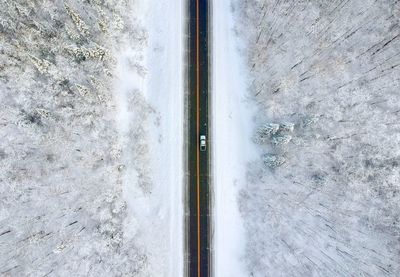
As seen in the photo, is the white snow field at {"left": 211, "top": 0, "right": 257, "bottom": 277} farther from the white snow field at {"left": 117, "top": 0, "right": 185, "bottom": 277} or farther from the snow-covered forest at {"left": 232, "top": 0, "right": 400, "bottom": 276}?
the white snow field at {"left": 117, "top": 0, "right": 185, "bottom": 277}

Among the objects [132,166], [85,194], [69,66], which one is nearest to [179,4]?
[69,66]

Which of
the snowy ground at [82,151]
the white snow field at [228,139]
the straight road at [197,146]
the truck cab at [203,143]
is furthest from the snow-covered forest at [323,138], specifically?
the snowy ground at [82,151]

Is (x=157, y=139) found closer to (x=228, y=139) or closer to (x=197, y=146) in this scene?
(x=197, y=146)

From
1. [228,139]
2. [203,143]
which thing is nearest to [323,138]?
[228,139]

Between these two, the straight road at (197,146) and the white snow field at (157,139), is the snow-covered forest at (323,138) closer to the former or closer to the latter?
the straight road at (197,146)

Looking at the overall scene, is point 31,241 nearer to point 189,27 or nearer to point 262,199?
point 262,199
